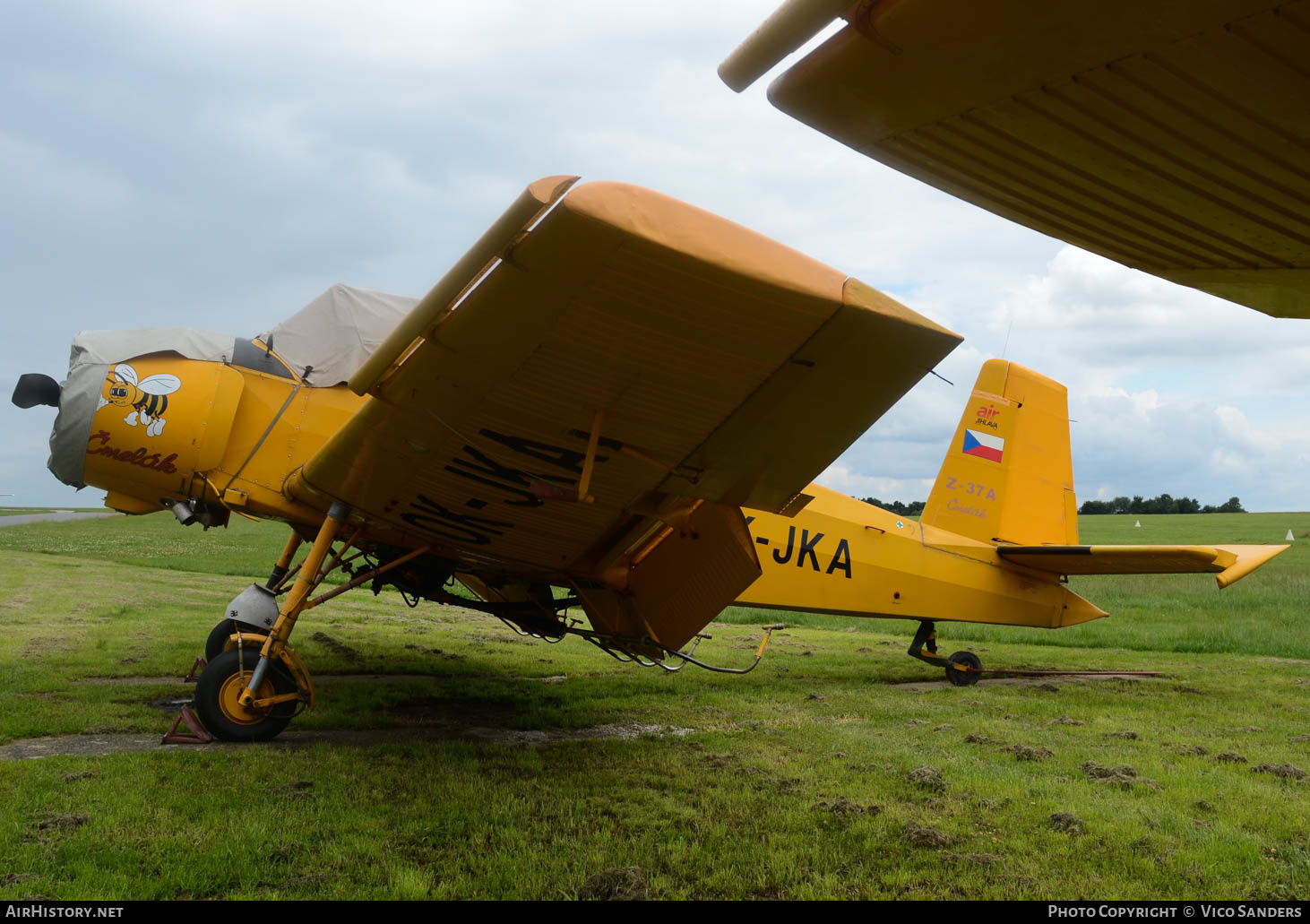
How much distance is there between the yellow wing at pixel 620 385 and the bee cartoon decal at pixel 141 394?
4.23ft

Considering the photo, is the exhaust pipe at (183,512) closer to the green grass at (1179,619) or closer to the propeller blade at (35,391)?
the propeller blade at (35,391)

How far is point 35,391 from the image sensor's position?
18.2 ft

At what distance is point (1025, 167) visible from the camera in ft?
5.18

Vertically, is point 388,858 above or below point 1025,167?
below

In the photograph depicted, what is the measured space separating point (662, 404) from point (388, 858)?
2.19m

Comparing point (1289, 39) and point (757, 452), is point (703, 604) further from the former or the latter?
point (1289, 39)

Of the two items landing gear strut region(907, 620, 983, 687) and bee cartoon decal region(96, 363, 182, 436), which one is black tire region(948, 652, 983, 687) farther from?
bee cartoon decal region(96, 363, 182, 436)

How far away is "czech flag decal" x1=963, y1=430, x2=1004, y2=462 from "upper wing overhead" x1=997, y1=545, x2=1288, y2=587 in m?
1.11

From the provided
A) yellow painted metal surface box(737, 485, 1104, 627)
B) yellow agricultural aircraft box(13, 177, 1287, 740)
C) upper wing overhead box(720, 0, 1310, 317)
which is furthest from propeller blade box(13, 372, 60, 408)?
upper wing overhead box(720, 0, 1310, 317)

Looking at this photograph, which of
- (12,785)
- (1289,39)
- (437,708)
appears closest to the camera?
(1289,39)

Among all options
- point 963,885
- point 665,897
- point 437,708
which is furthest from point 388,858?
point 437,708

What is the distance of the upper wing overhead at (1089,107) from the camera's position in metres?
1.25

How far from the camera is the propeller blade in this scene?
217 inches

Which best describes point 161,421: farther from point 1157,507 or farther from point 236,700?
point 1157,507
